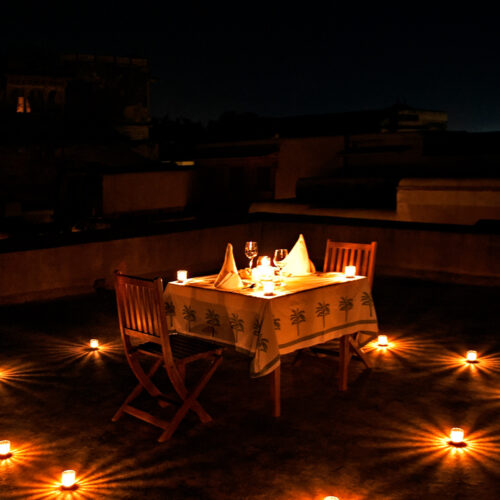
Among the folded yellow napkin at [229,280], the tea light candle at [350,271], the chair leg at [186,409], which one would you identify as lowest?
the chair leg at [186,409]

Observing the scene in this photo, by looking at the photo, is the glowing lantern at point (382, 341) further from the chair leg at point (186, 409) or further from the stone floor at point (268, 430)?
the chair leg at point (186, 409)

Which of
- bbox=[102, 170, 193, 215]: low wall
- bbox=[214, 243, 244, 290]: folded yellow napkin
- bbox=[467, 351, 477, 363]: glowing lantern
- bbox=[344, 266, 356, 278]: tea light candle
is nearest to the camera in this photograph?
bbox=[214, 243, 244, 290]: folded yellow napkin

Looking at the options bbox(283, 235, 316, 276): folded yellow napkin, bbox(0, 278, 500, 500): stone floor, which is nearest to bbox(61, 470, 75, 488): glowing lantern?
bbox(0, 278, 500, 500): stone floor

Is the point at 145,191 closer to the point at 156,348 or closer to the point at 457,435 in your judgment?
the point at 156,348

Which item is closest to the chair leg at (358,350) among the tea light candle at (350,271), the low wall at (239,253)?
the tea light candle at (350,271)

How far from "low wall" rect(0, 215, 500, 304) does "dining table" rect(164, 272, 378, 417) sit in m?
3.34

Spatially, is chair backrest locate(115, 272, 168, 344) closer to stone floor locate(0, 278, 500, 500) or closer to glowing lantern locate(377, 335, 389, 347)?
stone floor locate(0, 278, 500, 500)

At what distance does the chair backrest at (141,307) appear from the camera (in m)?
4.36

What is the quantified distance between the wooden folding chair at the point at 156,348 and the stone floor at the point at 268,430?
11 centimetres

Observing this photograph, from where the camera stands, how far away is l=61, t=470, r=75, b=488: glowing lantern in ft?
12.3

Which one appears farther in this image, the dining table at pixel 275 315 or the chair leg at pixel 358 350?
the chair leg at pixel 358 350

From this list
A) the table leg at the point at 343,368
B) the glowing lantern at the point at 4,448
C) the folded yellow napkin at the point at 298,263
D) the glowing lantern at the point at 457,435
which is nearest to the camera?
the glowing lantern at the point at 4,448

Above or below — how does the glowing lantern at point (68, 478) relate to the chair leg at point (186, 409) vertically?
below

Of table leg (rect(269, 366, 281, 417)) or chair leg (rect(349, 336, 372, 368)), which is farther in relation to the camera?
chair leg (rect(349, 336, 372, 368))
